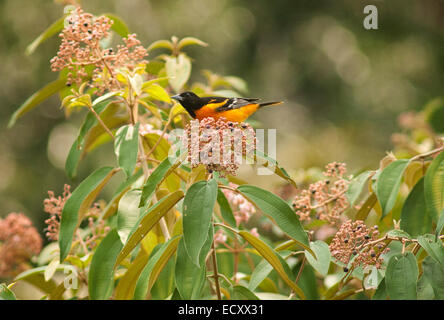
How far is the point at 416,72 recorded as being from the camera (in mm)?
10484

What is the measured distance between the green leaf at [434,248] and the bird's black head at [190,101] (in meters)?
0.90

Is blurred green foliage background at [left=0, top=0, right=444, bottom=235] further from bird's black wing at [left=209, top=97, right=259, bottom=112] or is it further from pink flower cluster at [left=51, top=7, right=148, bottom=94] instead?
pink flower cluster at [left=51, top=7, right=148, bottom=94]

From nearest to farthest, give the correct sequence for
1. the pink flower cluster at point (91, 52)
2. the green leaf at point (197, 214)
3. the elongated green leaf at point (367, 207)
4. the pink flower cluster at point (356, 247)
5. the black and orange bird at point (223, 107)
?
the green leaf at point (197, 214), the pink flower cluster at point (356, 247), the pink flower cluster at point (91, 52), the elongated green leaf at point (367, 207), the black and orange bird at point (223, 107)

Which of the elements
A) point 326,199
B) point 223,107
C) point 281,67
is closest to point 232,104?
point 223,107

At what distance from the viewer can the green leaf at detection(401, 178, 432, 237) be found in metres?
1.64

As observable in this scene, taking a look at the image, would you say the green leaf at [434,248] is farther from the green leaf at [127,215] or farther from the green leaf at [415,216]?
the green leaf at [127,215]

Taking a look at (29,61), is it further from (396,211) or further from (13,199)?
(396,211)

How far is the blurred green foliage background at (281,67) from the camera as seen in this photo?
899 centimetres

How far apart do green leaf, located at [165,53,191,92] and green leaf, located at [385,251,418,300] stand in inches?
38.9

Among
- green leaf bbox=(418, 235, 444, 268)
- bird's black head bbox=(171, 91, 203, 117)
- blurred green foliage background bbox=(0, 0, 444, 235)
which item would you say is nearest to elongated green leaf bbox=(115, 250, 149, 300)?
bird's black head bbox=(171, 91, 203, 117)

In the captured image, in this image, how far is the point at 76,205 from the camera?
1.52 metres

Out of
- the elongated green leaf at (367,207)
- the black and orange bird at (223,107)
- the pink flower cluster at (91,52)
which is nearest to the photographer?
the pink flower cluster at (91,52)

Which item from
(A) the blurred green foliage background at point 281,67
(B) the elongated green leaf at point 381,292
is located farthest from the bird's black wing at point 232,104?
(A) the blurred green foliage background at point 281,67
